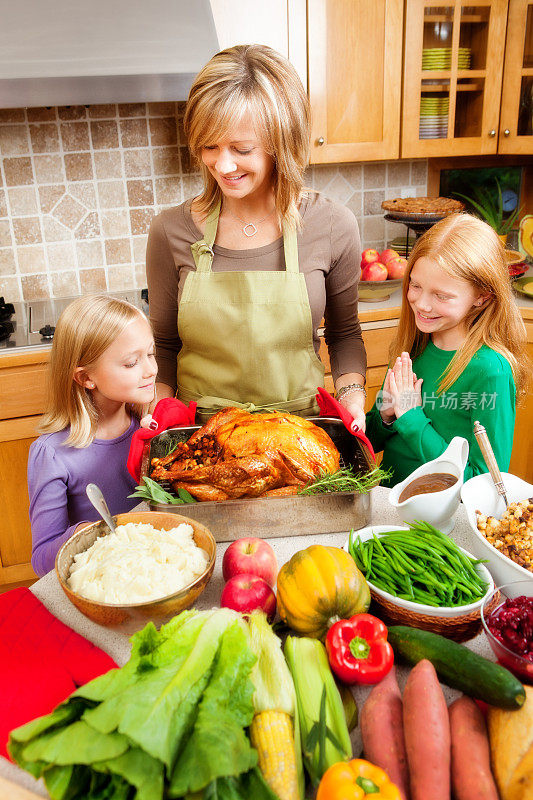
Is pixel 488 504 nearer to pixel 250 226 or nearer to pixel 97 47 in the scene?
pixel 250 226

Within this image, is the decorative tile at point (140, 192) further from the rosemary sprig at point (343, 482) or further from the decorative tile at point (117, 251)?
the rosemary sprig at point (343, 482)

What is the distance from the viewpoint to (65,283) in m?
2.96

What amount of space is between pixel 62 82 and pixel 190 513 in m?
1.77

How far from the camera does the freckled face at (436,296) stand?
1.51 meters

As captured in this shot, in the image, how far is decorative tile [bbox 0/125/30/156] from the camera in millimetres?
2688

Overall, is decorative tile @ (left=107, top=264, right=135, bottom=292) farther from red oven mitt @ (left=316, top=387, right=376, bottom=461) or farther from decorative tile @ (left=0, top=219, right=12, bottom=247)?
red oven mitt @ (left=316, top=387, right=376, bottom=461)

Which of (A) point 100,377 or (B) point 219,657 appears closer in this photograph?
(B) point 219,657

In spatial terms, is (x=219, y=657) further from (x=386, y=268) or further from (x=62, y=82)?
(x=386, y=268)

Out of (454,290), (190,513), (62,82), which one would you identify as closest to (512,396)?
(454,290)

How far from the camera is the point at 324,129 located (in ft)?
8.87

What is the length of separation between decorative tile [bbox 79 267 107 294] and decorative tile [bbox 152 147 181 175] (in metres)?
0.52

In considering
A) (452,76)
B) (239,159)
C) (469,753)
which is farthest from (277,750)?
(452,76)

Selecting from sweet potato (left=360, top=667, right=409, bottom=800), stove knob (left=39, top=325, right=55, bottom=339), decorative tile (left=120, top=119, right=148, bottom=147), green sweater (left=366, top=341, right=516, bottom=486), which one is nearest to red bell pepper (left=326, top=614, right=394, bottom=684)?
sweet potato (left=360, top=667, right=409, bottom=800)

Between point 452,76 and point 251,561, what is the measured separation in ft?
8.33
